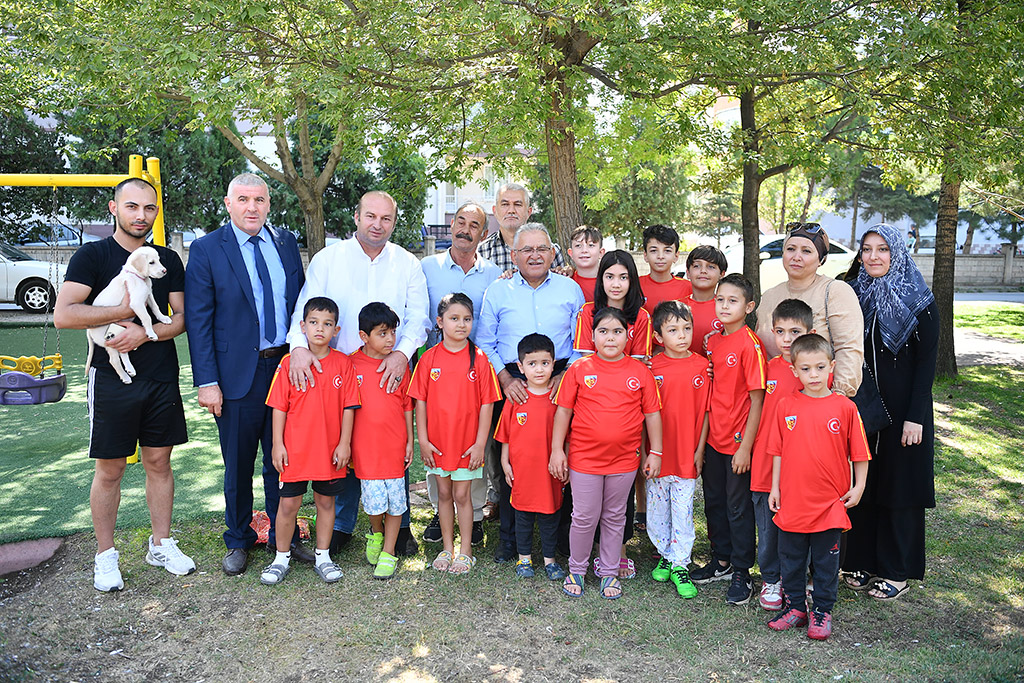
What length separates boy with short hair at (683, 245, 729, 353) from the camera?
4.20 m

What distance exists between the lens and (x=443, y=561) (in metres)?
4.35

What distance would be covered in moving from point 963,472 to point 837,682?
3.95 meters

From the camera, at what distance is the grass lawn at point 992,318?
49.7ft

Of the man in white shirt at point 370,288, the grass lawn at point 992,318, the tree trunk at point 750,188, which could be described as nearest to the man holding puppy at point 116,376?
the man in white shirt at point 370,288

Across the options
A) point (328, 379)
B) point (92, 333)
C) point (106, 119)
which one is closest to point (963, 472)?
point (328, 379)

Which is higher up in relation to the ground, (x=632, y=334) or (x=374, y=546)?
(x=632, y=334)

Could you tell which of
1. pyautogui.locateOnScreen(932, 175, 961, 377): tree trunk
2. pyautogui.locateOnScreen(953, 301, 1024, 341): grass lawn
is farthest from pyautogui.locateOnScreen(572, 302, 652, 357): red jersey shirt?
pyautogui.locateOnScreen(953, 301, 1024, 341): grass lawn

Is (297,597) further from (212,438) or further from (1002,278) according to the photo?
(1002,278)

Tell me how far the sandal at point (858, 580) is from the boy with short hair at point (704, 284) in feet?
4.85

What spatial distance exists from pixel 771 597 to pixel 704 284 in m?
1.68

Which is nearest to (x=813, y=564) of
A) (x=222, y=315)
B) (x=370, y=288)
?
(x=370, y=288)

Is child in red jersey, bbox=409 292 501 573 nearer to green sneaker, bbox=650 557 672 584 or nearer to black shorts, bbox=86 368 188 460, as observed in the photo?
green sneaker, bbox=650 557 672 584

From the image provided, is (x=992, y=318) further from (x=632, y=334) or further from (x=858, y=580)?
(x=632, y=334)

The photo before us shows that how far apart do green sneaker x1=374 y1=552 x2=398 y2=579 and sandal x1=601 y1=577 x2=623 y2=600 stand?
117 centimetres
